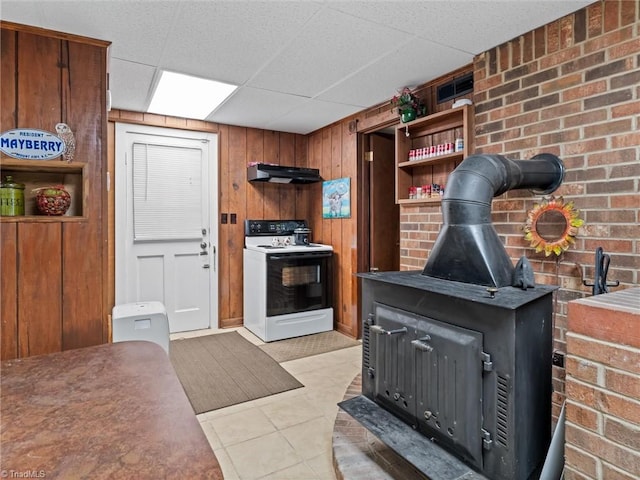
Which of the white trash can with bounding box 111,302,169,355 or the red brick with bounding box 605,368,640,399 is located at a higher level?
the red brick with bounding box 605,368,640,399

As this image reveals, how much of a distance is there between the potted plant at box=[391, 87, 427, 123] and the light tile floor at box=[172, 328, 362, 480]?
2083 millimetres

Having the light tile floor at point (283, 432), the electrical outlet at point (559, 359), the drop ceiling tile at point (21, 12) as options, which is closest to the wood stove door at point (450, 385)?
the light tile floor at point (283, 432)

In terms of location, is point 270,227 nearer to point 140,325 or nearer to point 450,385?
point 140,325

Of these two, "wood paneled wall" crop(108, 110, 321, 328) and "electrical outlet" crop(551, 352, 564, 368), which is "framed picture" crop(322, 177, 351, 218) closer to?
"wood paneled wall" crop(108, 110, 321, 328)

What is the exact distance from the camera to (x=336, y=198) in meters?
4.08

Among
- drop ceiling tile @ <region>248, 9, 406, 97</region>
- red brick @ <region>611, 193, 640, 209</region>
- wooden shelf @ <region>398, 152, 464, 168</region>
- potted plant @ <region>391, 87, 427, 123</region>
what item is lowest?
red brick @ <region>611, 193, 640, 209</region>

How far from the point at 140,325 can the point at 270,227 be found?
1.98 metres

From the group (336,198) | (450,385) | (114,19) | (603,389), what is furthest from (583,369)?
(336,198)

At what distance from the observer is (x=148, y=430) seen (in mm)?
905

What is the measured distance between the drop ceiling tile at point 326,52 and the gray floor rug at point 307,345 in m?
2.29

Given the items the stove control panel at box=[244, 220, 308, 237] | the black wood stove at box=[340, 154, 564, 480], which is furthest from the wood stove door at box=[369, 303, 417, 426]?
the stove control panel at box=[244, 220, 308, 237]

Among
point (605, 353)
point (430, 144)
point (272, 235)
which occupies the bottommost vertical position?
point (605, 353)

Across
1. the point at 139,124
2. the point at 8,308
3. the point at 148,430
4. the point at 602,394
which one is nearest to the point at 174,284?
the point at 139,124

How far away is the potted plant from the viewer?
2855 mm
